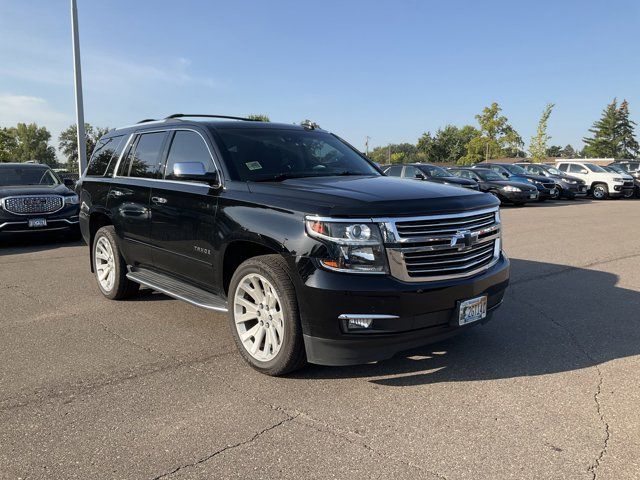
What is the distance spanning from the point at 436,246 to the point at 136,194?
321cm

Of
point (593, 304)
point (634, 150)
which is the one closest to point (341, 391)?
point (593, 304)

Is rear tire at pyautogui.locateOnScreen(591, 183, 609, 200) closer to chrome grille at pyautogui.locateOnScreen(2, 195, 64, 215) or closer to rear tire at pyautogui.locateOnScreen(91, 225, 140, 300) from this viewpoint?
chrome grille at pyautogui.locateOnScreen(2, 195, 64, 215)

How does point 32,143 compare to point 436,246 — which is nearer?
point 436,246

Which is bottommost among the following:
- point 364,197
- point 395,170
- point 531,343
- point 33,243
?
point 33,243

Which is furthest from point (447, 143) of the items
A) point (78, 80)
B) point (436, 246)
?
point (436, 246)

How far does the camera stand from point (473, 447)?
2938 mm

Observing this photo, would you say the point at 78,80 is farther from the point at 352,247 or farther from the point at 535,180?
the point at 535,180

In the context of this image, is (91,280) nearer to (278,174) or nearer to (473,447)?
(278,174)

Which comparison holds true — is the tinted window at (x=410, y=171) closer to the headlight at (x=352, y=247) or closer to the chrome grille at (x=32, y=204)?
the chrome grille at (x=32, y=204)

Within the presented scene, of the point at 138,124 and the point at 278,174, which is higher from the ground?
the point at 138,124

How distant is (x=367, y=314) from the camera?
3439 mm

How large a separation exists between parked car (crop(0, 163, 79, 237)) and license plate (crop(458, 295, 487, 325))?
9.09m

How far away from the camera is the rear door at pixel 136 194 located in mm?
5285

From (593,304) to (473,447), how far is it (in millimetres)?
3677
